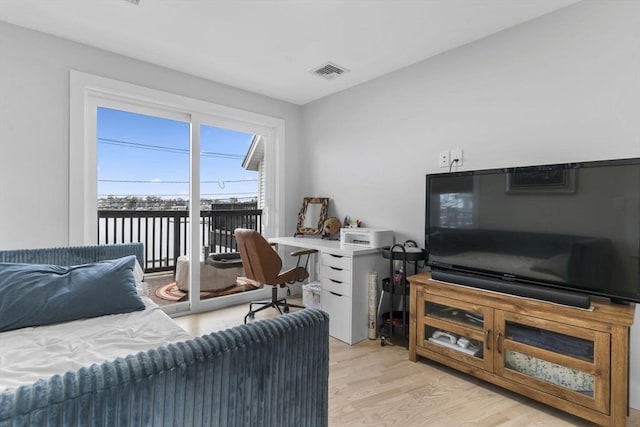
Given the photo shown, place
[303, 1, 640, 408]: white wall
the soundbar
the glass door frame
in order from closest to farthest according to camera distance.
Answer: the soundbar
[303, 1, 640, 408]: white wall
the glass door frame

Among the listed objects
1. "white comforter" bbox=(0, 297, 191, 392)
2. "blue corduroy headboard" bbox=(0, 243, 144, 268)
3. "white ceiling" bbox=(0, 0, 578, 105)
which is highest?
"white ceiling" bbox=(0, 0, 578, 105)

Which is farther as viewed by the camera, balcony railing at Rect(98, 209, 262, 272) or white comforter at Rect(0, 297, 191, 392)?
balcony railing at Rect(98, 209, 262, 272)

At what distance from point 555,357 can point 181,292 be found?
317 cm

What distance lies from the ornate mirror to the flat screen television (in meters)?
1.49

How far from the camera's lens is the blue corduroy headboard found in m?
1.88

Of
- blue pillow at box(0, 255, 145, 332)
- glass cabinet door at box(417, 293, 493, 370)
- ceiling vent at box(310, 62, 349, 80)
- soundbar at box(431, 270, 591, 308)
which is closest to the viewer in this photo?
blue pillow at box(0, 255, 145, 332)

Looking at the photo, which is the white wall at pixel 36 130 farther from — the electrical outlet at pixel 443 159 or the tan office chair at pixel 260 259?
the electrical outlet at pixel 443 159

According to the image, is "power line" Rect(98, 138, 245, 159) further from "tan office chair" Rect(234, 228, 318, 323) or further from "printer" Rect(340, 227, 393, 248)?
"printer" Rect(340, 227, 393, 248)

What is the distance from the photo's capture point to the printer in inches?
110

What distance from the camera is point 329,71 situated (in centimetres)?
298

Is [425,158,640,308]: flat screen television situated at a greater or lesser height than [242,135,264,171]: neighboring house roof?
lesser

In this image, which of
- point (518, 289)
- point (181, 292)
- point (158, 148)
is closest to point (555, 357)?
point (518, 289)

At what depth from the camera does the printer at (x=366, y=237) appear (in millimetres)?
2805

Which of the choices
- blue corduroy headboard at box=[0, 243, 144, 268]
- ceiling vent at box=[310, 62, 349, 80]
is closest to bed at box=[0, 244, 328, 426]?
blue corduroy headboard at box=[0, 243, 144, 268]
